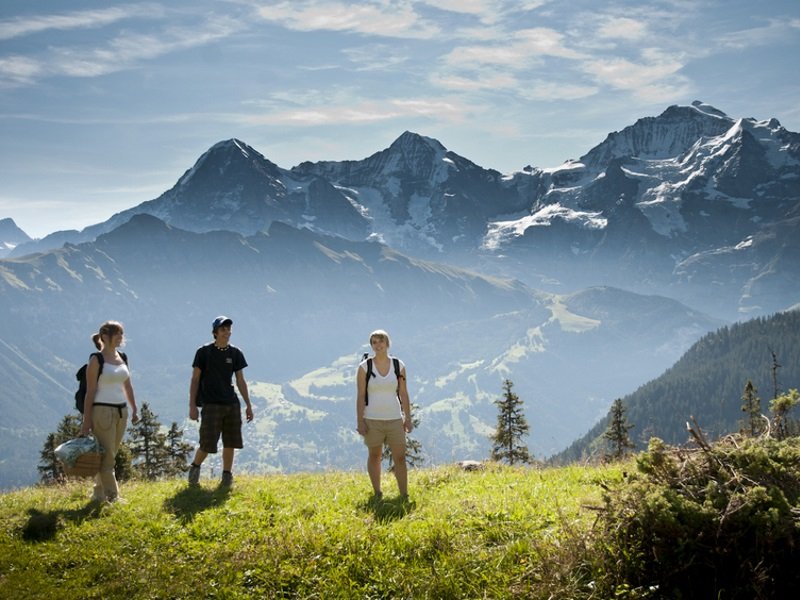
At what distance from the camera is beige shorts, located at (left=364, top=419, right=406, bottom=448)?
1204cm

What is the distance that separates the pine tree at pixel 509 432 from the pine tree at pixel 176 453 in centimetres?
2625

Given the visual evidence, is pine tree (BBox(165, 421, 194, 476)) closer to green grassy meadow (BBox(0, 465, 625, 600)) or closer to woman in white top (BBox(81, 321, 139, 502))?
woman in white top (BBox(81, 321, 139, 502))

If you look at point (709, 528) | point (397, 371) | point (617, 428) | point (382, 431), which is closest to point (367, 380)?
point (397, 371)

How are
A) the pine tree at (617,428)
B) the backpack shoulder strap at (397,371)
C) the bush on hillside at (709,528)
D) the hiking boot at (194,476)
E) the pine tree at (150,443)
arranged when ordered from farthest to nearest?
1. the pine tree at (617,428)
2. the pine tree at (150,443)
3. the hiking boot at (194,476)
4. the backpack shoulder strap at (397,371)
5. the bush on hillside at (709,528)

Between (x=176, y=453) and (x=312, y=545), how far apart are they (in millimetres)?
50616

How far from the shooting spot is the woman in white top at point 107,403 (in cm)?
1232

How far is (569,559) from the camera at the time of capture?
737 centimetres

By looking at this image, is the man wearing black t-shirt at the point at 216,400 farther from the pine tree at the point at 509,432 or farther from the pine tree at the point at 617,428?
the pine tree at the point at 617,428

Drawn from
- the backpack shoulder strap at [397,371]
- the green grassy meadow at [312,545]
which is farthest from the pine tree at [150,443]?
the backpack shoulder strap at [397,371]

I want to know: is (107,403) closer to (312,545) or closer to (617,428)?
(312,545)

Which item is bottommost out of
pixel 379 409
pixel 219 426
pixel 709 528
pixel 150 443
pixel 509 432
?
pixel 509 432

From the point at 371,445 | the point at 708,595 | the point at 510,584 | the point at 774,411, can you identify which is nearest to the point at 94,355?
the point at 371,445

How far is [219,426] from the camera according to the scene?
14188mm

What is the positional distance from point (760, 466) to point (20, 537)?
11.1m
